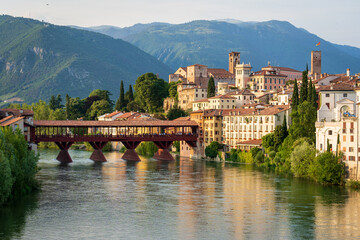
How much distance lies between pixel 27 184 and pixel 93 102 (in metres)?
123

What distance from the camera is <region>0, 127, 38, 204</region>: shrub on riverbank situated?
49.2 meters

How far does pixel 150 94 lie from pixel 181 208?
107m

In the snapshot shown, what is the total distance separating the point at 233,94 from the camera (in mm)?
139750

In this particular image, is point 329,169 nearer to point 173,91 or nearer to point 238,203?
point 238,203

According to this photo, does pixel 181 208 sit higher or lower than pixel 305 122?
lower

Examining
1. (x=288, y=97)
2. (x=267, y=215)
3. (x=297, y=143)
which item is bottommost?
(x=267, y=215)

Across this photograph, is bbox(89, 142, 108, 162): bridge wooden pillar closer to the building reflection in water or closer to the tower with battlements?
the building reflection in water

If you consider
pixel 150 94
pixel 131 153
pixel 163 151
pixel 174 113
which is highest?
pixel 150 94

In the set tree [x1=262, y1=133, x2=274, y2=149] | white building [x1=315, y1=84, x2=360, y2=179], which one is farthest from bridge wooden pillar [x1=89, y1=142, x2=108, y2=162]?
white building [x1=315, y1=84, x2=360, y2=179]

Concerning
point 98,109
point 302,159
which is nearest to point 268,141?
point 302,159

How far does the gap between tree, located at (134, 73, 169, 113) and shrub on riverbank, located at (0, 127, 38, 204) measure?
99163 millimetres

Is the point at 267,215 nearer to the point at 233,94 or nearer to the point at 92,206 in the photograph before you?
the point at 92,206

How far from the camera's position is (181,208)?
55.6 meters

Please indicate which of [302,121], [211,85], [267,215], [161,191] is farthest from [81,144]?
[267,215]
